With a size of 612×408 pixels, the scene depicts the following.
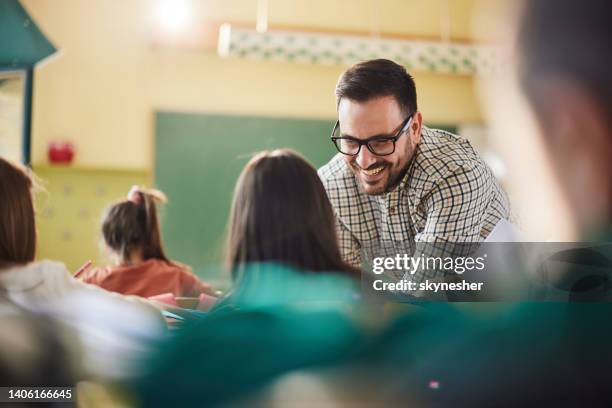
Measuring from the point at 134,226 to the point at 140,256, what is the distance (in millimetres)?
67

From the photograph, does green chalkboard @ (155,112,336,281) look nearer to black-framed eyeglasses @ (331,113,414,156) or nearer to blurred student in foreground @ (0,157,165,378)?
black-framed eyeglasses @ (331,113,414,156)

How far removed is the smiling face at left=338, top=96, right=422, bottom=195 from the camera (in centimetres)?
96

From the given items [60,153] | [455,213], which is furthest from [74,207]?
[455,213]

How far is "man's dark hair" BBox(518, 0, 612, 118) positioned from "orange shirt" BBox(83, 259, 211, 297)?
27.0 inches

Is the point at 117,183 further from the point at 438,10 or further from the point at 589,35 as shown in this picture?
the point at 589,35

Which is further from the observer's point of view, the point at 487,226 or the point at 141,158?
the point at 141,158

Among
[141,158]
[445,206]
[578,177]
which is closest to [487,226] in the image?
[445,206]

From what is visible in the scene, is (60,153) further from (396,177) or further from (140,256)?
(396,177)

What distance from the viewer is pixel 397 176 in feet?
3.28

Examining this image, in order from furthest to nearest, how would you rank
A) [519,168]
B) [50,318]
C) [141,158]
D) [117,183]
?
[141,158] < [117,183] < [519,168] < [50,318]

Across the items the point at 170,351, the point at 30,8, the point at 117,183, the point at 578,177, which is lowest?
the point at 170,351

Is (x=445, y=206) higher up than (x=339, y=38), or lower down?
lower down

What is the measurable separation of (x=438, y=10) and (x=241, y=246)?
59cm

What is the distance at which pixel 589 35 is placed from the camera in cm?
102
